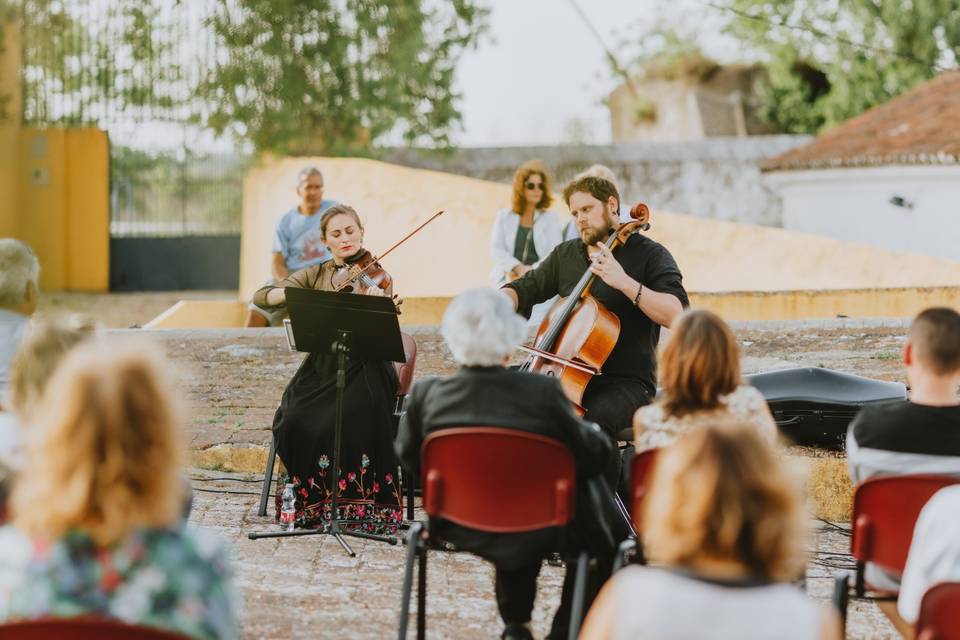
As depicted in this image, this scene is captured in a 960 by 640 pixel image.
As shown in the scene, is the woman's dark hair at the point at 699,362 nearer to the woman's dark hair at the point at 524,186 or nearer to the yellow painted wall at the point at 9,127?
the woman's dark hair at the point at 524,186

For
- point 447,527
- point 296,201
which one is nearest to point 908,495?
point 447,527

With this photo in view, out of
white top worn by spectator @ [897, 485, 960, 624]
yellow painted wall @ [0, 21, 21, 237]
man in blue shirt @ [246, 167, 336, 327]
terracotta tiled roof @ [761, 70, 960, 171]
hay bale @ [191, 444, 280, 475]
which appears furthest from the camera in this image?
terracotta tiled roof @ [761, 70, 960, 171]

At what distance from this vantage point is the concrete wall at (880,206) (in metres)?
19.4

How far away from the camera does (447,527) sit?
392 centimetres

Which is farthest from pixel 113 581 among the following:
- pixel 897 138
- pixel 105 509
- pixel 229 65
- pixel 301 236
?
pixel 897 138

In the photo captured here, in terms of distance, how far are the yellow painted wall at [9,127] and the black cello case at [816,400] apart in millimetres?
12096

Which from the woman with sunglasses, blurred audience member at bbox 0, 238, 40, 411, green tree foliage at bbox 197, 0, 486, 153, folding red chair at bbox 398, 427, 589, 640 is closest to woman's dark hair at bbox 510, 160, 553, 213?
the woman with sunglasses

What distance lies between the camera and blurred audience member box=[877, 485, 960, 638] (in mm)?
3035

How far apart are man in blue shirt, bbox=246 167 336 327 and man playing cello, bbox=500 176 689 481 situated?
3.67 metres

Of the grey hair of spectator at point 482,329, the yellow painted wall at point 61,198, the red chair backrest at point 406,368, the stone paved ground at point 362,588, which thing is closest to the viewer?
the grey hair of spectator at point 482,329

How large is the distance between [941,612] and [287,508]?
135 inches

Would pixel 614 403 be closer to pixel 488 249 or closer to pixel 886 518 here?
pixel 886 518

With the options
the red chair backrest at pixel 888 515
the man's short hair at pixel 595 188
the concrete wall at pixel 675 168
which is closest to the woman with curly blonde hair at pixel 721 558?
the red chair backrest at pixel 888 515

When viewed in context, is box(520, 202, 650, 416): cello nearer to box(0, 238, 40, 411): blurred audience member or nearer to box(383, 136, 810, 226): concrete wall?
box(0, 238, 40, 411): blurred audience member
